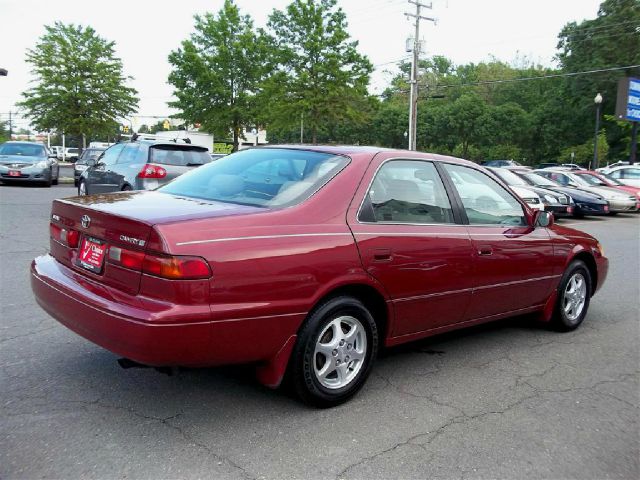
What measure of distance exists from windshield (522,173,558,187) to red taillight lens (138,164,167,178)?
12.0 meters

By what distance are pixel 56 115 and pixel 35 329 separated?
27971 mm

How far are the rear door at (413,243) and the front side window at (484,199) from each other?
8.2 inches

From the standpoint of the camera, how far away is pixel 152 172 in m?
10.2

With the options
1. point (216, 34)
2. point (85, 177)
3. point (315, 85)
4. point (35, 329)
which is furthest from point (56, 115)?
point (35, 329)

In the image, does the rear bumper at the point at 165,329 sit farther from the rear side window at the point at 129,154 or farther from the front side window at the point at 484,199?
the rear side window at the point at 129,154

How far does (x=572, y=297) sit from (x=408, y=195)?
2340 millimetres

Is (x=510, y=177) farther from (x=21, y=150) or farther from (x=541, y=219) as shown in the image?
(x=21, y=150)

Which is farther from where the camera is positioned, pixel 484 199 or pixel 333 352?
pixel 484 199

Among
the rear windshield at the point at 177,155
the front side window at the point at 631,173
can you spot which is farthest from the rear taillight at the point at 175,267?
the front side window at the point at 631,173

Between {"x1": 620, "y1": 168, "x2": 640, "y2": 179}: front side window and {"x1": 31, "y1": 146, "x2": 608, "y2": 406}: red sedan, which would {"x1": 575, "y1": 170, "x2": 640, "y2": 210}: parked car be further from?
{"x1": 31, "y1": 146, "x2": 608, "y2": 406}: red sedan

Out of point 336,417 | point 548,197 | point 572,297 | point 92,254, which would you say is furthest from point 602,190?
point 92,254

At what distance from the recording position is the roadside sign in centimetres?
2948

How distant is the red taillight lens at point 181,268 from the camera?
275 centimetres

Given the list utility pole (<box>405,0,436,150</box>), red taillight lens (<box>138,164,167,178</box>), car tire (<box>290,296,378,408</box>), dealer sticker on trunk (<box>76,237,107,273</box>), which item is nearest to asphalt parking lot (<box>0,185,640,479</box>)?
car tire (<box>290,296,378,408</box>)
